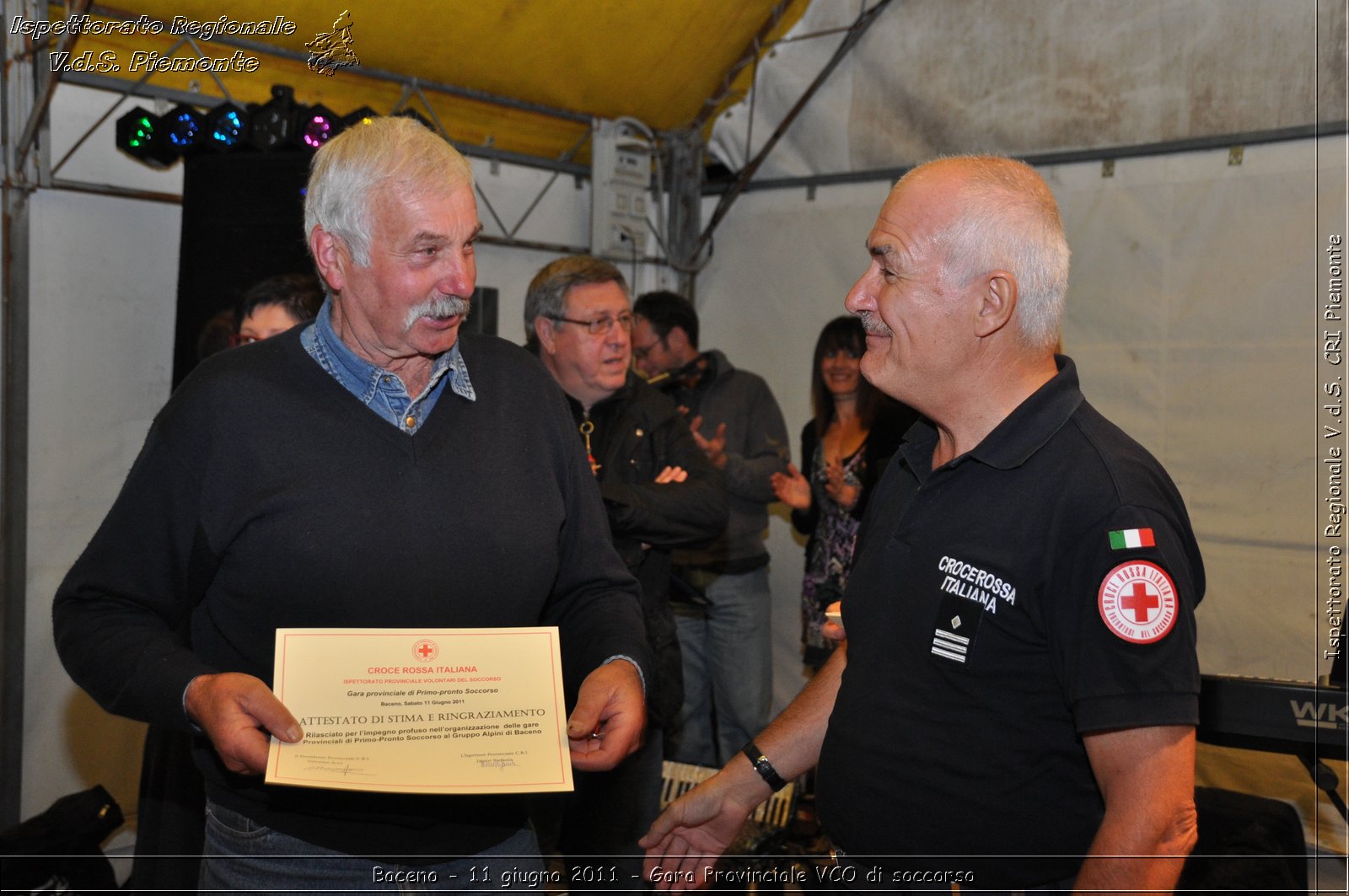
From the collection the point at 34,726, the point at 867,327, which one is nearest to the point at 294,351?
the point at 867,327

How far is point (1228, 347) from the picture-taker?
439 centimetres

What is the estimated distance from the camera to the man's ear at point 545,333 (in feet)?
11.1

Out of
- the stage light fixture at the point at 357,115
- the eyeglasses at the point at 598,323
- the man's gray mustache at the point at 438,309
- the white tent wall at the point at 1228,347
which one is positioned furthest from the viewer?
the stage light fixture at the point at 357,115

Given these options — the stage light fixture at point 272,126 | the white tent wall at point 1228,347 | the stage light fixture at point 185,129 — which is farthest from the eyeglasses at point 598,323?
the white tent wall at point 1228,347

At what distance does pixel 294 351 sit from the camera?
1771 millimetres

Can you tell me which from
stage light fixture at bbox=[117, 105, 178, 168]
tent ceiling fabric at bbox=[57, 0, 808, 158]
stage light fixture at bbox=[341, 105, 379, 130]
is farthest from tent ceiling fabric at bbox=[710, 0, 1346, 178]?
stage light fixture at bbox=[117, 105, 178, 168]

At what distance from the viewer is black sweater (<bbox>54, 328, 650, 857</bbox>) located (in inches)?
64.9

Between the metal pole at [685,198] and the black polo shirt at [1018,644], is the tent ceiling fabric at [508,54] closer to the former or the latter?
the metal pole at [685,198]

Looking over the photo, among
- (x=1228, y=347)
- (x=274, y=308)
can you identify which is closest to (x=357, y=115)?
(x=274, y=308)

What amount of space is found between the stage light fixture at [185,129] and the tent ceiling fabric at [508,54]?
0.22 meters

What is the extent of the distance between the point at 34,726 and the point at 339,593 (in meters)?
3.27

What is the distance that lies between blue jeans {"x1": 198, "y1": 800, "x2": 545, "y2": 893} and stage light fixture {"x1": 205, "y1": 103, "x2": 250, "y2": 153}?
127 inches

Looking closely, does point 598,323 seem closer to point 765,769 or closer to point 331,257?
point 331,257

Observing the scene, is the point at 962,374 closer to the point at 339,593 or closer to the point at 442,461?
the point at 442,461
